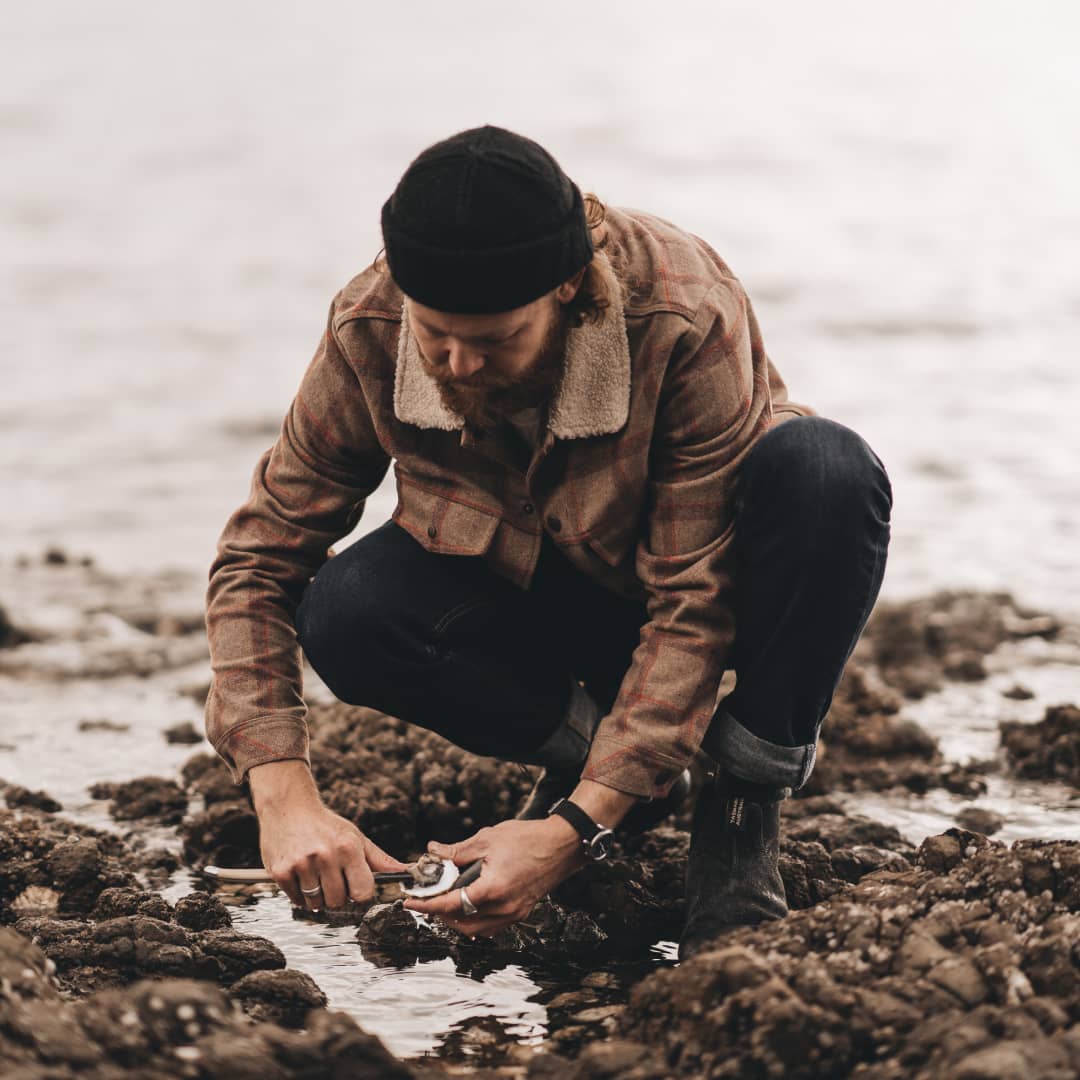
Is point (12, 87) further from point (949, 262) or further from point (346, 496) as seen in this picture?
point (346, 496)

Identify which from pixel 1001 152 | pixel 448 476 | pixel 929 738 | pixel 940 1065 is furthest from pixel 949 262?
pixel 940 1065

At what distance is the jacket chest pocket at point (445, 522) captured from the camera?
306cm

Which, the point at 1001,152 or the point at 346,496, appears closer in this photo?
the point at 346,496

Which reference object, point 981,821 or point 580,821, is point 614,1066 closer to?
point 580,821

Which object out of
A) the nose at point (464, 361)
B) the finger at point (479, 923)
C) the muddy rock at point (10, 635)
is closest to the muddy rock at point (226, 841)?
the finger at point (479, 923)

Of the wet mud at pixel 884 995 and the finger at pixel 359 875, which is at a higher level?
the wet mud at pixel 884 995

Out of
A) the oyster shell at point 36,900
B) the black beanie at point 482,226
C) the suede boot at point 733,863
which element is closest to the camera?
the black beanie at point 482,226

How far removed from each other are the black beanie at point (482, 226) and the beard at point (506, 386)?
18 cm

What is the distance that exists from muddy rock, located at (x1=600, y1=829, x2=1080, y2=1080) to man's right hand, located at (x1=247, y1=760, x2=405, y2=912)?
0.57m

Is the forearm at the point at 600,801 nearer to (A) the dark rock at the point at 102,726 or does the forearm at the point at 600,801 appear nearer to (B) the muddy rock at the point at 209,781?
(B) the muddy rock at the point at 209,781

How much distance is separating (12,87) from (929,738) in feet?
59.5

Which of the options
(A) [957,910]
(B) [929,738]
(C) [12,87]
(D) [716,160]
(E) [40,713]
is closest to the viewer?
(A) [957,910]

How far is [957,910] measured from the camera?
8.30ft

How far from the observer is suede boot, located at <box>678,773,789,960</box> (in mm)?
2963
